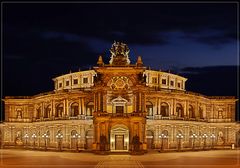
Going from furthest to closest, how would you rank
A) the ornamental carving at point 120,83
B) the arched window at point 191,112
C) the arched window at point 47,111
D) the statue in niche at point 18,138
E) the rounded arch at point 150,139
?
1. the statue in niche at point 18,138
2. the arched window at point 47,111
3. the arched window at point 191,112
4. the rounded arch at point 150,139
5. the ornamental carving at point 120,83

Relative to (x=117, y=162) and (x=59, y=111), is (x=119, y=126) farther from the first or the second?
(x=117, y=162)

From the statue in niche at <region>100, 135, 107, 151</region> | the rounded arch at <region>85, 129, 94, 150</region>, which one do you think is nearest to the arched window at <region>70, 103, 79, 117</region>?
the rounded arch at <region>85, 129, 94, 150</region>

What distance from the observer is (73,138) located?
82438 mm

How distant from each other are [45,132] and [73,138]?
9582 millimetres

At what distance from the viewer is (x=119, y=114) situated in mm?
72812

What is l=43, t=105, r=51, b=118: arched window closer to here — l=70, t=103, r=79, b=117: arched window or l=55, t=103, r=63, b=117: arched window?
l=55, t=103, r=63, b=117: arched window

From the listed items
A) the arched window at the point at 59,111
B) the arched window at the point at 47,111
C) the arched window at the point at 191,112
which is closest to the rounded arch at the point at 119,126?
the arched window at the point at 59,111

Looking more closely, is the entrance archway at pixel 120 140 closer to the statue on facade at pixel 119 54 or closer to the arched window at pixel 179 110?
the statue on facade at pixel 119 54

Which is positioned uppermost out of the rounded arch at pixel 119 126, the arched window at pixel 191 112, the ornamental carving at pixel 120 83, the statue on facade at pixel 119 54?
the statue on facade at pixel 119 54

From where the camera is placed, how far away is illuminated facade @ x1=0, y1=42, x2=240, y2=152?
72.2 m

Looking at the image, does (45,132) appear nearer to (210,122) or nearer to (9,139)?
(9,139)

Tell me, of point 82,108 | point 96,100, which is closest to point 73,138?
point 82,108

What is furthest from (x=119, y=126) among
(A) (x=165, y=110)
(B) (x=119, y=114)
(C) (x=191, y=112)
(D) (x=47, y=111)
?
(D) (x=47, y=111)

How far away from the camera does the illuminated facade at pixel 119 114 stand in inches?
2844
